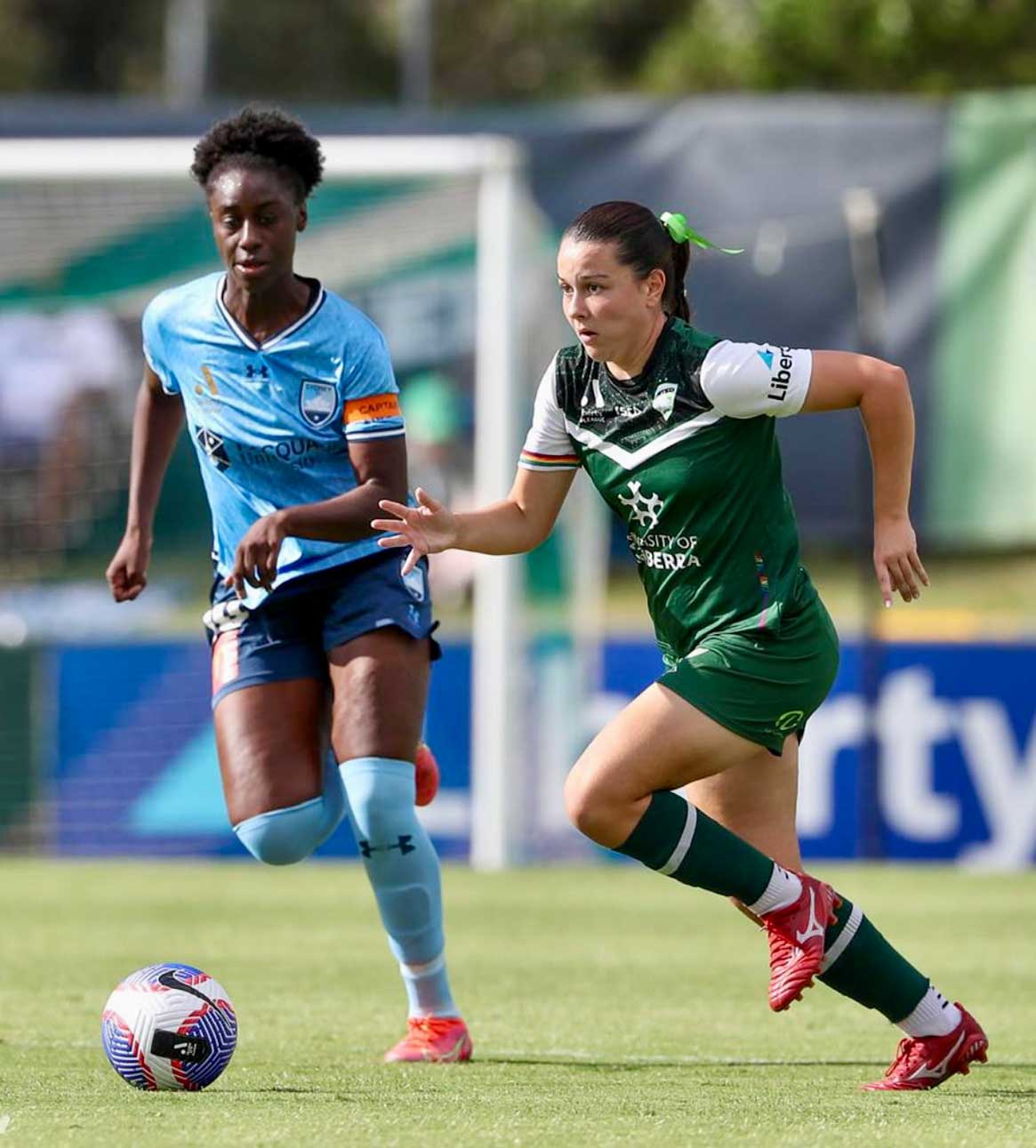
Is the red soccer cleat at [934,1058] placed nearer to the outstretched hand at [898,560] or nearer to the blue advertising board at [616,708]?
the outstretched hand at [898,560]

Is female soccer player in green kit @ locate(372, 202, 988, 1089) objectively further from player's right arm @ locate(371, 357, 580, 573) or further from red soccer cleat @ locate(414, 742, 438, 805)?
red soccer cleat @ locate(414, 742, 438, 805)

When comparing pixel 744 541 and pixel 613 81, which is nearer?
pixel 744 541

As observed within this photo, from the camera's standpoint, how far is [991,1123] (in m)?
4.63

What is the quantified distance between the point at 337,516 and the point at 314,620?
0.49 meters

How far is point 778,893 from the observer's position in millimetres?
5043

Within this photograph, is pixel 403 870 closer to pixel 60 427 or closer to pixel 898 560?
pixel 898 560

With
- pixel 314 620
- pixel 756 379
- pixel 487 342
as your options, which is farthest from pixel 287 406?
pixel 487 342

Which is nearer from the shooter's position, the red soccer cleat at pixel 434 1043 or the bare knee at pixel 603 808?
the bare knee at pixel 603 808

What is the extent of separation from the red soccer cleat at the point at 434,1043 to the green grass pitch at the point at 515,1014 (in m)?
0.09

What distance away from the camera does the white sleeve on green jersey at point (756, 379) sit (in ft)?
16.8

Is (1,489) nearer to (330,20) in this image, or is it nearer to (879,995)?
(879,995)

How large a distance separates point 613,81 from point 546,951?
86.7ft

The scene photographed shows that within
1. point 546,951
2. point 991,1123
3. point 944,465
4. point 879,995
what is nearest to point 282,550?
point 879,995

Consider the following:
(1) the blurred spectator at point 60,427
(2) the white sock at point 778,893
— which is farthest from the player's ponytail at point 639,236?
(1) the blurred spectator at point 60,427
